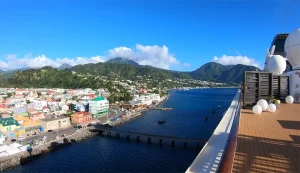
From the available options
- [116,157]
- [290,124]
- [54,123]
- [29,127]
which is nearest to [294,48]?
[290,124]

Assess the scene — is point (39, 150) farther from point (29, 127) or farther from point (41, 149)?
point (29, 127)

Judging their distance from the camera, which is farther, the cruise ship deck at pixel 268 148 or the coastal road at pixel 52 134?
the coastal road at pixel 52 134

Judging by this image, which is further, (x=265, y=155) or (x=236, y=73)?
(x=236, y=73)

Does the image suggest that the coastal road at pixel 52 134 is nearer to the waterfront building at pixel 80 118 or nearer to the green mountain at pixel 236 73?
the waterfront building at pixel 80 118

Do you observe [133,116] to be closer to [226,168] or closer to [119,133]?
[119,133]

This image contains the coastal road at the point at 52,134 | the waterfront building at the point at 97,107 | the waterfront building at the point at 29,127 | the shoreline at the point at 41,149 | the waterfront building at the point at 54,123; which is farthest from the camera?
the waterfront building at the point at 97,107

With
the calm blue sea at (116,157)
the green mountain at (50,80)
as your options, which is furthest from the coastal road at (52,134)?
the green mountain at (50,80)

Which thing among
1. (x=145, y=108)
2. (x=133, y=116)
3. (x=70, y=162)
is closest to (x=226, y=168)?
(x=70, y=162)
